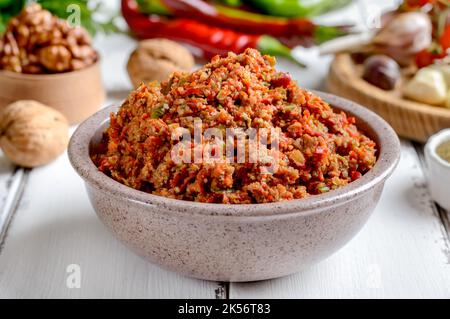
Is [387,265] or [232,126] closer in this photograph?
[232,126]

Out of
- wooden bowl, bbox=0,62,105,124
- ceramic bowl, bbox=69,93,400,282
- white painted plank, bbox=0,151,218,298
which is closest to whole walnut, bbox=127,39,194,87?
wooden bowl, bbox=0,62,105,124

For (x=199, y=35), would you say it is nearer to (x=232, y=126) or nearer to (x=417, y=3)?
(x=417, y=3)

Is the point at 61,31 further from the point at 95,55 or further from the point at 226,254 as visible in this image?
the point at 226,254

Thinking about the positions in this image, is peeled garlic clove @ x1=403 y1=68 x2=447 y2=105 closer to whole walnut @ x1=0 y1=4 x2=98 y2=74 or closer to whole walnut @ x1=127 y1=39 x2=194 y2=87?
whole walnut @ x1=127 y1=39 x2=194 y2=87

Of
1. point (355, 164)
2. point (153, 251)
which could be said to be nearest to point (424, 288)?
point (355, 164)

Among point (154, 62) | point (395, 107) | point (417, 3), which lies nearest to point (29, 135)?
point (154, 62)

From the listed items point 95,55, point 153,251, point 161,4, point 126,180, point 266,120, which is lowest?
point 161,4
